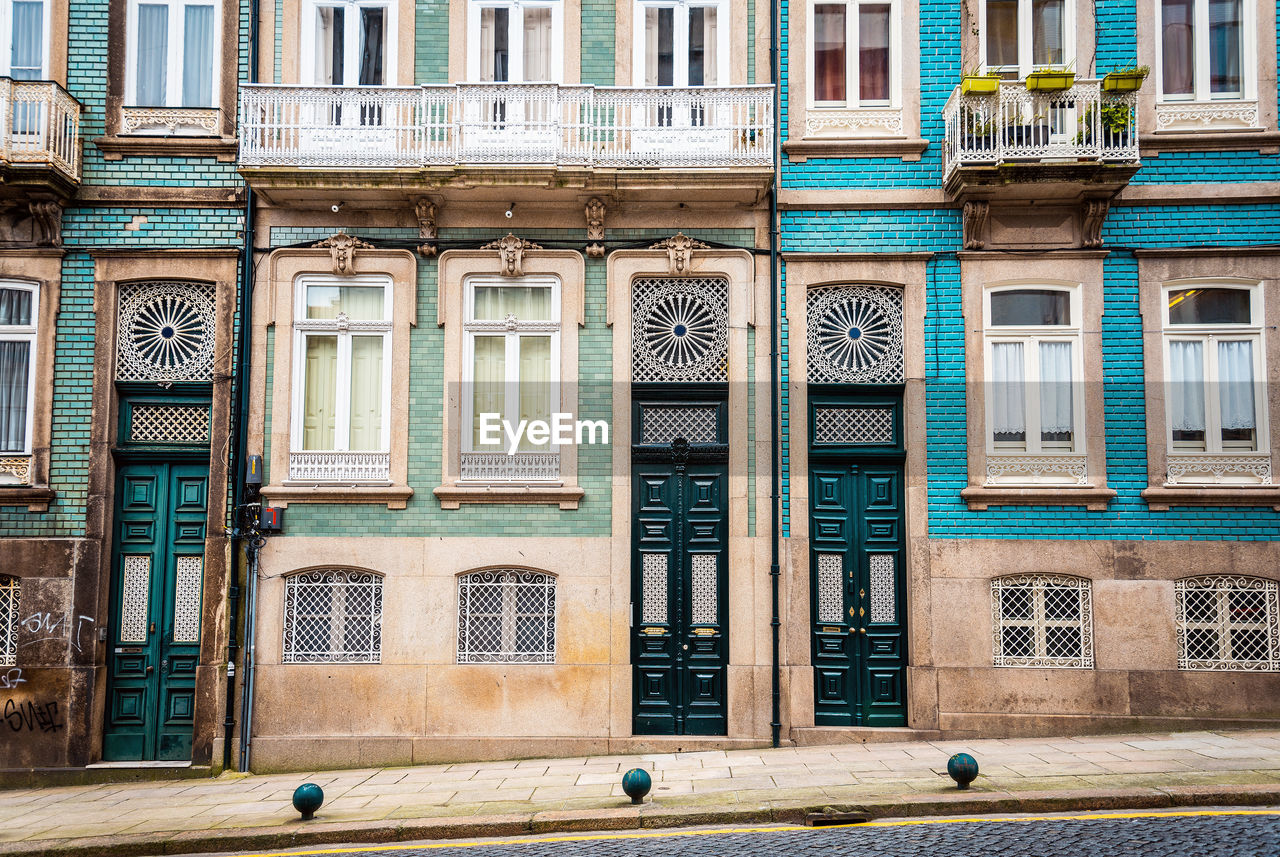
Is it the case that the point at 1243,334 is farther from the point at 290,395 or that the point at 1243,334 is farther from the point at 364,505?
the point at 290,395

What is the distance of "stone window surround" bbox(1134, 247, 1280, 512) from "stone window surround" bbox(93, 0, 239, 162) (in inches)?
471

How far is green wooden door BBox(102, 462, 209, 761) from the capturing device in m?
12.2

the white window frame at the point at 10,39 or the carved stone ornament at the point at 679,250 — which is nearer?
the carved stone ornament at the point at 679,250

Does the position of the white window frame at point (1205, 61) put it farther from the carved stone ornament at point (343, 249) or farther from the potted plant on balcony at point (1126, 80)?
the carved stone ornament at point (343, 249)

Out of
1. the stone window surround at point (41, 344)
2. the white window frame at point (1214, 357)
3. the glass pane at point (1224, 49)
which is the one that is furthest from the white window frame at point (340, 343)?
the glass pane at point (1224, 49)

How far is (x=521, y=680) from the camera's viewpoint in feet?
39.5

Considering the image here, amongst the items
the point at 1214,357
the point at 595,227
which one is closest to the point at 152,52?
the point at 595,227

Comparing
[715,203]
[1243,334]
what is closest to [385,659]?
[715,203]

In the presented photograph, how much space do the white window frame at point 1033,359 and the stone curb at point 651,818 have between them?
465cm

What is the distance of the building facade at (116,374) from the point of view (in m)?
12.0

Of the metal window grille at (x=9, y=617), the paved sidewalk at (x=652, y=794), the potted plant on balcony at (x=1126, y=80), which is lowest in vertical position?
the paved sidewalk at (x=652, y=794)

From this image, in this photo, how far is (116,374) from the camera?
41.2 feet

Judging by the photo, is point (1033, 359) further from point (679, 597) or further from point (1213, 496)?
point (679, 597)

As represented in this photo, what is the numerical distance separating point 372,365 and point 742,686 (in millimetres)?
6341
